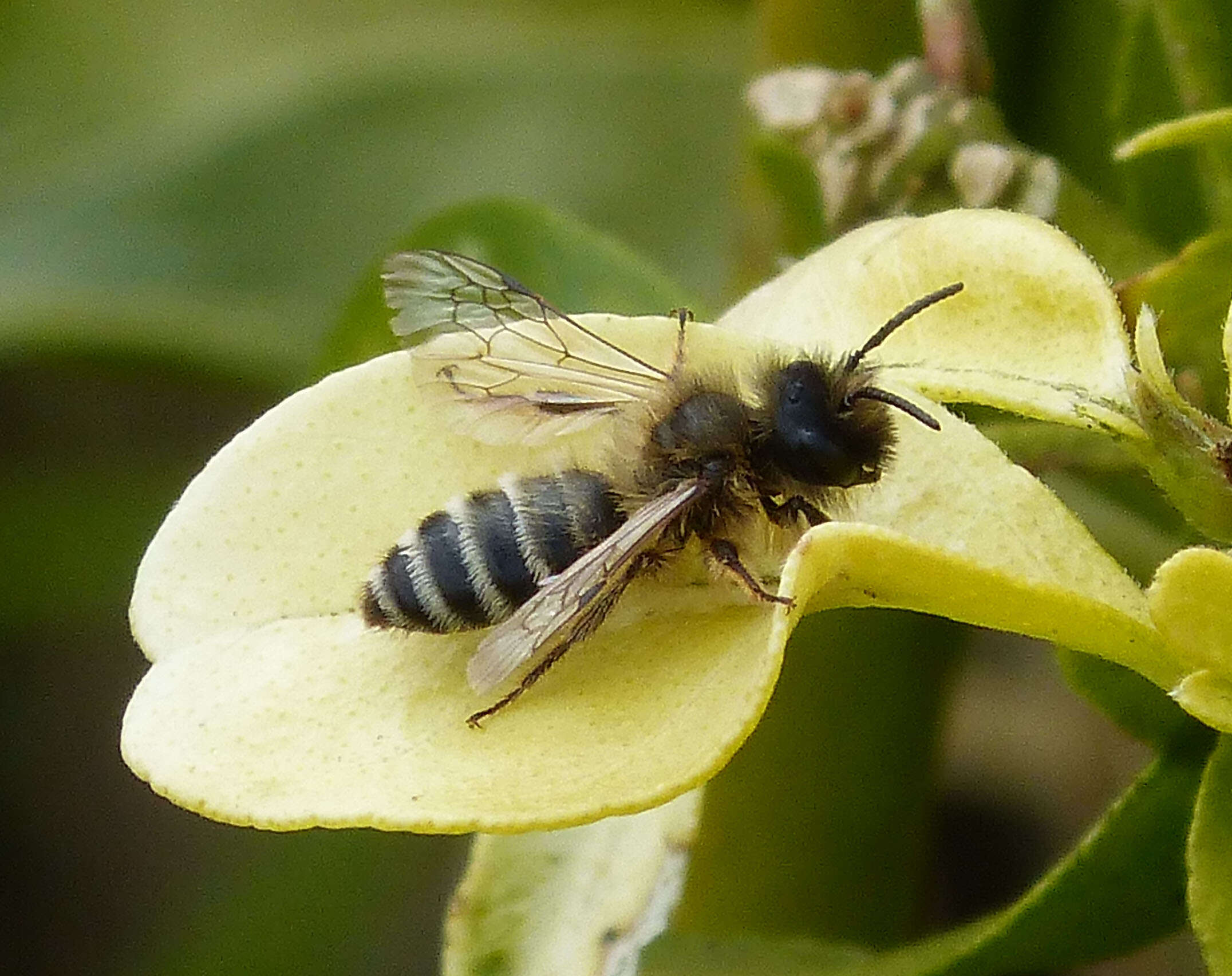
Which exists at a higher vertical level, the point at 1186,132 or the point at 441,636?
the point at 1186,132

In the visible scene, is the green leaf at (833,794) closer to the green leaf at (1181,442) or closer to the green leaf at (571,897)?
the green leaf at (571,897)

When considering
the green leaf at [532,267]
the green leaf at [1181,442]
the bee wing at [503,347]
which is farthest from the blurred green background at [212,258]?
the green leaf at [1181,442]

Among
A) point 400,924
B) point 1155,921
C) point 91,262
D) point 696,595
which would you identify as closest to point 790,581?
point 696,595

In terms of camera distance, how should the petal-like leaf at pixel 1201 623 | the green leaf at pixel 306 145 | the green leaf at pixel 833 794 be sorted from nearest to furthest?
1. the petal-like leaf at pixel 1201 623
2. the green leaf at pixel 833 794
3. the green leaf at pixel 306 145

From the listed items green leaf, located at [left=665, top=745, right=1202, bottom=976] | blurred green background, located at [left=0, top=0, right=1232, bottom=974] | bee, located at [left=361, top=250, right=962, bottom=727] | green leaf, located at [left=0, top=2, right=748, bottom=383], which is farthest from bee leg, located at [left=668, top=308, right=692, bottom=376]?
green leaf, located at [left=0, top=2, right=748, bottom=383]

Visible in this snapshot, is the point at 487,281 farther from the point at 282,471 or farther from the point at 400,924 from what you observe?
the point at 400,924

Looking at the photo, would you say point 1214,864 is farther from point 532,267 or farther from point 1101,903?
point 532,267

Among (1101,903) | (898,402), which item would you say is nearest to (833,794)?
(1101,903)
